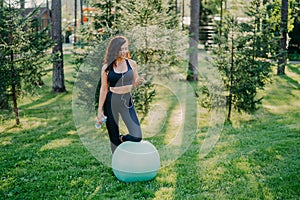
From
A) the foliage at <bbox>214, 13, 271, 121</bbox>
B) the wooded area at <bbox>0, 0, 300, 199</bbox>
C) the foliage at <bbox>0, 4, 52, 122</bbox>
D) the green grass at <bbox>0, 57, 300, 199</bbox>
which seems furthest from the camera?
the foliage at <bbox>214, 13, 271, 121</bbox>

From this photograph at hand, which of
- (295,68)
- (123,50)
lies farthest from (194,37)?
(123,50)

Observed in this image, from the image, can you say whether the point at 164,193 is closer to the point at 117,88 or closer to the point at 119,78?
the point at 117,88

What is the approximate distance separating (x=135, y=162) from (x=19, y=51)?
4.85m

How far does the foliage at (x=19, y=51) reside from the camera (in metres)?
8.57

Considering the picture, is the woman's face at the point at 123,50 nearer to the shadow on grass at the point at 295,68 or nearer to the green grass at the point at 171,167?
the green grass at the point at 171,167

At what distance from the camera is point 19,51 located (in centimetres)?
868

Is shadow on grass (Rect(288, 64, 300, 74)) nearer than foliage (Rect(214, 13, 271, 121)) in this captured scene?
No

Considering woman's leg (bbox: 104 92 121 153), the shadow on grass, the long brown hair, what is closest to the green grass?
woman's leg (bbox: 104 92 121 153)

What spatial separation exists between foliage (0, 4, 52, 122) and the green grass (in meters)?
0.93

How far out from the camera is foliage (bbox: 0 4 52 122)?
8.57 metres

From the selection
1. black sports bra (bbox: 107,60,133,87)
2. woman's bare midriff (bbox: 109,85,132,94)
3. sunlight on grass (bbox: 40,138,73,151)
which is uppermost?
black sports bra (bbox: 107,60,133,87)

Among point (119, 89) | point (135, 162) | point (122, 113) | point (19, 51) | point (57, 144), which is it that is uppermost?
point (19, 51)

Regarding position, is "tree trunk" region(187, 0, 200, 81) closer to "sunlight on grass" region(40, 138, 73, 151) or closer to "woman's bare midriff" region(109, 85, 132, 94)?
"sunlight on grass" region(40, 138, 73, 151)

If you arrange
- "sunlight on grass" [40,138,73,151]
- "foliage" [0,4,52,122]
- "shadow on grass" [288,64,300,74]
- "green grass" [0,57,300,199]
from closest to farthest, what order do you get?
"green grass" [0,57,300,199], "sunlight on grass" [40,138,73,151], "foliage" [0,4,52,122], "shadow on grass" [288,64,300,74]
